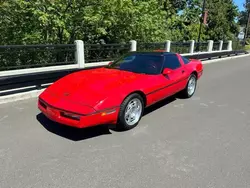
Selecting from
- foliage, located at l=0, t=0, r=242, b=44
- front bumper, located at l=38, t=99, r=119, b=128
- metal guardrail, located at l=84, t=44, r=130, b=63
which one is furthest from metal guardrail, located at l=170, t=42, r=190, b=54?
front bumper, located at l=38, t=99, r=119, b=128

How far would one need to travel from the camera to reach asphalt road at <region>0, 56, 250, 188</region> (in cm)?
253

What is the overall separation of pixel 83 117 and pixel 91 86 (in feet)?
2.29

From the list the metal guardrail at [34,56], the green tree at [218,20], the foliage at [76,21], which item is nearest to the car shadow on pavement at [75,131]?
the metal guardrail at [34,56]

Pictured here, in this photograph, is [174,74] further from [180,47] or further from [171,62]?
[180,47]

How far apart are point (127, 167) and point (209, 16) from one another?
84.8 ft

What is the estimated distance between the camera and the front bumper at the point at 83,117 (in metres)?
3.17

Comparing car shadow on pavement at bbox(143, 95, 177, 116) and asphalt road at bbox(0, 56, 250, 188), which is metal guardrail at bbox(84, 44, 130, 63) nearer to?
car shadow on pavement at bbox(143, 95, 177, 116)

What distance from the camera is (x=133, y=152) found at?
3.11 metres

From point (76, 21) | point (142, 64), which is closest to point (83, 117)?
point (142, 64)

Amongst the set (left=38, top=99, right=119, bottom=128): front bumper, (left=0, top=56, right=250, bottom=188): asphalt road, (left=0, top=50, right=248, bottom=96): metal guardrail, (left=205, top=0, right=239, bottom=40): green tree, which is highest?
(left=205, top=0, right=239, bottom=40): green tree

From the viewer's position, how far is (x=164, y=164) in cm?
284

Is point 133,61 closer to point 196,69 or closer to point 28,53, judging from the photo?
point 196,69

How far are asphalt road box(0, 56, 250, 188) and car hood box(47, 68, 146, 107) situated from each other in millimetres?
638

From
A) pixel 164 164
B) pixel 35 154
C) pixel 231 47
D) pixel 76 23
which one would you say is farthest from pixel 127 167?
pixel 231 47
